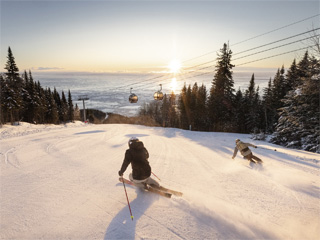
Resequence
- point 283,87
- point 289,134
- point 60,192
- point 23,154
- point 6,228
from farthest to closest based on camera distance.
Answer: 1. point 283,87
2. point 289,134
3. point 23,154
4. point 60,192
5. point 6,228

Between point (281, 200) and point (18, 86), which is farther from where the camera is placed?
point (18, 86)

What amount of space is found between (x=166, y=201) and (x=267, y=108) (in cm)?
4867

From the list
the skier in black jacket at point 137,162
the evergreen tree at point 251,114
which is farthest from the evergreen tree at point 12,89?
the evergreen tree at point 251,114

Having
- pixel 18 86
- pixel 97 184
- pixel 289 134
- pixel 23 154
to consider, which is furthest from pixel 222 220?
pixel 18 86

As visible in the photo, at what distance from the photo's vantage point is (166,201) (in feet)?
17.1

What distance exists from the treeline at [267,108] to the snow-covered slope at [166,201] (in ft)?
36.6

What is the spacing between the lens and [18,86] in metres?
43.6

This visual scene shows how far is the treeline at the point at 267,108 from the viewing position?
17.5m

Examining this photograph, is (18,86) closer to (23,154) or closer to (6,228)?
(23,154)

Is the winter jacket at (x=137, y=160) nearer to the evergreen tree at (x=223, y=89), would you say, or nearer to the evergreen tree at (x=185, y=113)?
the evergreen tree at (x=223, y=89)

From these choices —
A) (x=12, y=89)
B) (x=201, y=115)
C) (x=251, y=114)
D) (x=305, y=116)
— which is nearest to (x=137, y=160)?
(x=305, y=116)

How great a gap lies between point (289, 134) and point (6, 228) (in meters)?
24.0

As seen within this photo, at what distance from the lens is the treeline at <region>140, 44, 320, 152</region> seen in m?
17.5

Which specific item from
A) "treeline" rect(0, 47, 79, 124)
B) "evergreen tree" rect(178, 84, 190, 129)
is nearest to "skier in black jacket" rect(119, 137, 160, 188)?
"treeline" rect(0, 47, 79, 124)
